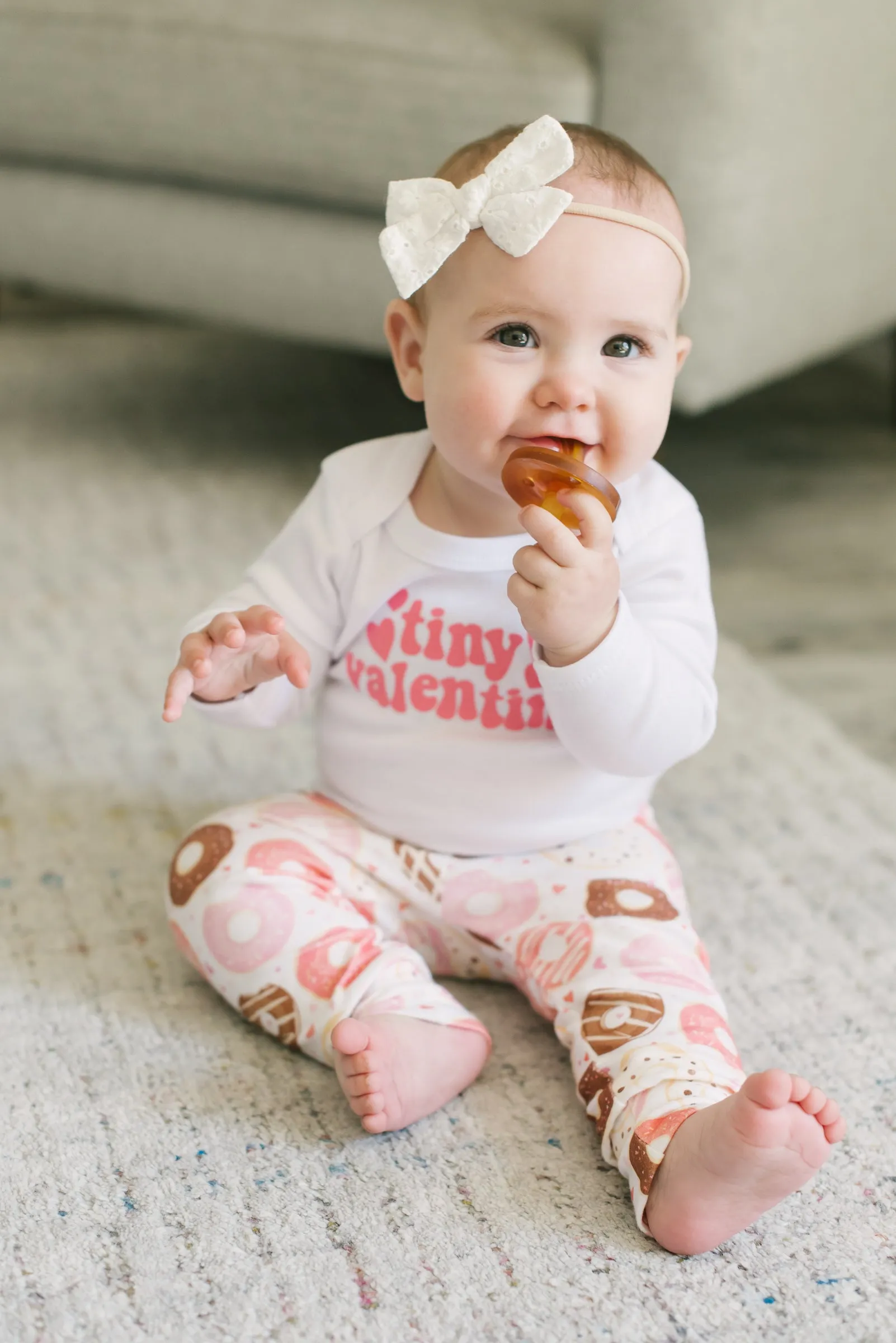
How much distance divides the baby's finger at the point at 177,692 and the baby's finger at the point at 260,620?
0.12 ft

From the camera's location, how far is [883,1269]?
0.57 m

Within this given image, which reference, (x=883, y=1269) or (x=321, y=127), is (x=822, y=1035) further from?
(x=321, y=127)


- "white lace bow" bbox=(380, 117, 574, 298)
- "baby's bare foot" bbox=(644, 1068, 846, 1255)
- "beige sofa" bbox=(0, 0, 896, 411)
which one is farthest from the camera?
"beige sofa" bbox=(0, 0, 896, 411)

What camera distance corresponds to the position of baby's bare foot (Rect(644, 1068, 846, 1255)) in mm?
537

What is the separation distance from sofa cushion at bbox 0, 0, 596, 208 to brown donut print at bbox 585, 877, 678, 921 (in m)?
0.72

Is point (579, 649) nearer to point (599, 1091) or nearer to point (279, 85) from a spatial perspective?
point (599, 1091)

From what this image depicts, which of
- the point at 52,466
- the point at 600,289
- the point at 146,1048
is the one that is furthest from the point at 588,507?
the point at 52,466

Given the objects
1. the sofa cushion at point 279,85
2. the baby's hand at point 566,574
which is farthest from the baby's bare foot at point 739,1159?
the sofa cushion at point 279,85

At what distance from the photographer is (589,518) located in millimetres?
628

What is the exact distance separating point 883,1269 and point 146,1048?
0.35m

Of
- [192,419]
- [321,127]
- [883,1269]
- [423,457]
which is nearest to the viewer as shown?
[883,1269]

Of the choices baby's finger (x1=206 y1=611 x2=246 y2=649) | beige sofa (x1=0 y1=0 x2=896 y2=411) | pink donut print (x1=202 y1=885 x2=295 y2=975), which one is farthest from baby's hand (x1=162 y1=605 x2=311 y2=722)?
beige sofa (x1=0 y1=0 x2=896 y2=411)

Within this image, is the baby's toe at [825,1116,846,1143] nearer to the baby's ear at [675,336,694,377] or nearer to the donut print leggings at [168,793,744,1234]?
the donut print leggings at [168,793,744,1234]

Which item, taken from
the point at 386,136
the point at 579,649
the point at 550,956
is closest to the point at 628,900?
the point at 550,956
